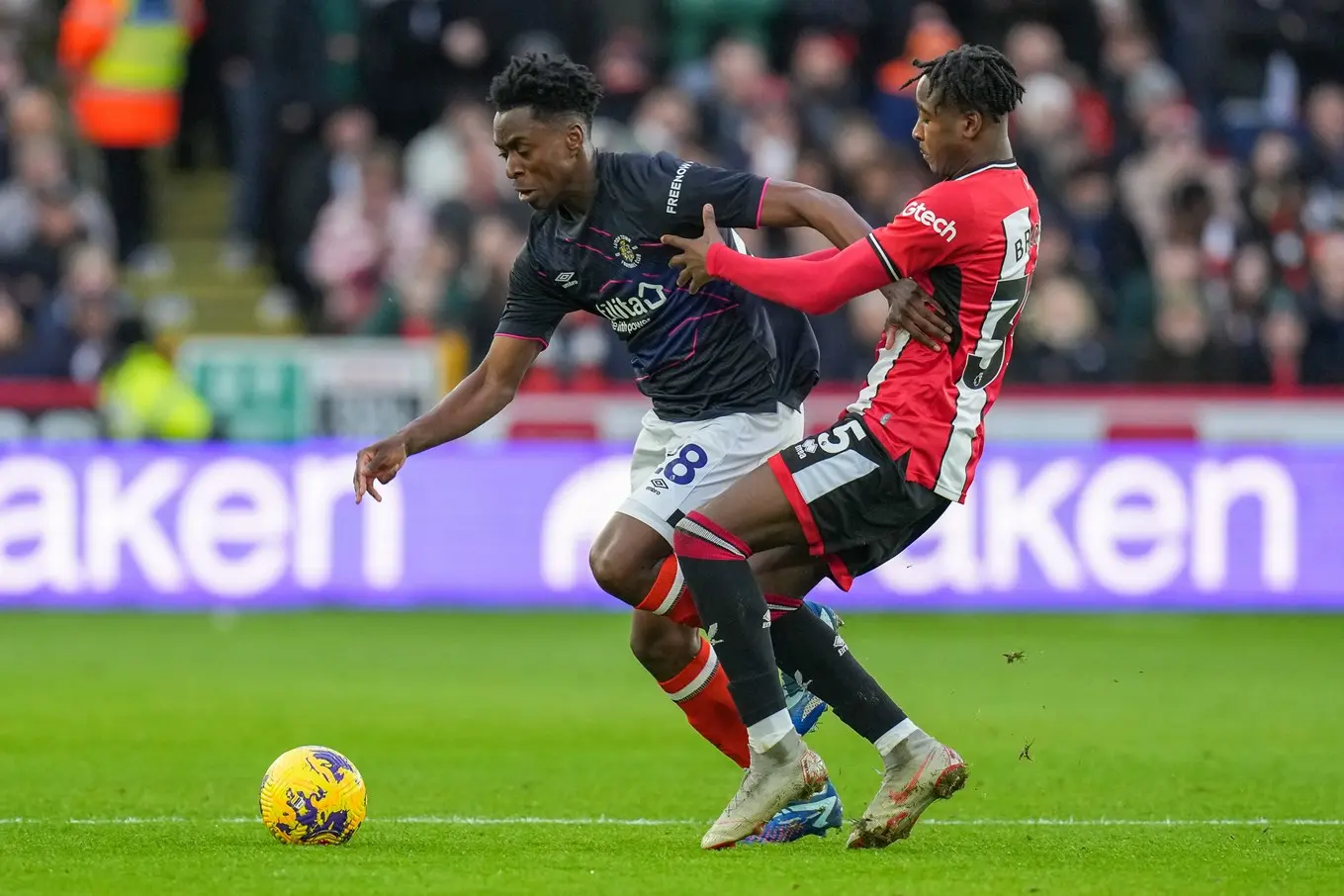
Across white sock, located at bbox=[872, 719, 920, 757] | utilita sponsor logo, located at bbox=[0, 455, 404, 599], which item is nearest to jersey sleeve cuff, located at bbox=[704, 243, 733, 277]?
white sock, located at bbox=[872, 719, 920, 757]

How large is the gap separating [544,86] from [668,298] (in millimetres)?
737

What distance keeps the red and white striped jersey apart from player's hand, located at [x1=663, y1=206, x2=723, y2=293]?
18.7 inches

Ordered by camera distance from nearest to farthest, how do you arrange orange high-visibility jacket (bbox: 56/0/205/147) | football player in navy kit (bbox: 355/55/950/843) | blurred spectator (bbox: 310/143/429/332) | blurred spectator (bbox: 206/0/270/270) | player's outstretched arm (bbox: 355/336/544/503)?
football player in navy kit (bbox: 355/55/950/843) → player's outstretched arm (bbox: 355/336/544/503) → blurred spectator (bbox: 310/143/429/332) → orange high-visibility jacket (bbox: 56/0/205/147) → blurred spectator (bbox: 206/0/270/270)

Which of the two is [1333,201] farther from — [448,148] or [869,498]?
[869,498]

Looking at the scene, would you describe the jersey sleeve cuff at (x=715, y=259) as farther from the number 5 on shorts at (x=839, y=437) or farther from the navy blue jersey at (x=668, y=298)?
the number 5 on shorts at (x=839, y=437)

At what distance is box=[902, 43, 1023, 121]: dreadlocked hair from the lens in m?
6.25

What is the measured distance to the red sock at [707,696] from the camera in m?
6.97

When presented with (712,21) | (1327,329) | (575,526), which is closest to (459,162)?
(712,21)

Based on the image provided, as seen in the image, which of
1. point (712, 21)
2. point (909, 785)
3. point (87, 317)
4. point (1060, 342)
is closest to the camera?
point (909, 785)

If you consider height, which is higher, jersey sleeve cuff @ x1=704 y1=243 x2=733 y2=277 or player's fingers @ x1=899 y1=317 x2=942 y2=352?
jersey sleeve cuff @ x1=704 y1=243 x2=733 y2=277

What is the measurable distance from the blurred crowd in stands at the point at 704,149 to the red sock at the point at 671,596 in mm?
8838

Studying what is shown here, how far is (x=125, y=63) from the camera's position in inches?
687

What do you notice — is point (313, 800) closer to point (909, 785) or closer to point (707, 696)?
point (707, 696)

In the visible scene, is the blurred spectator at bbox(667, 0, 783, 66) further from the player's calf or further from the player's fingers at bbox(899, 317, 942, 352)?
the player's fingers at bbox(899, 317, 942, 352)
